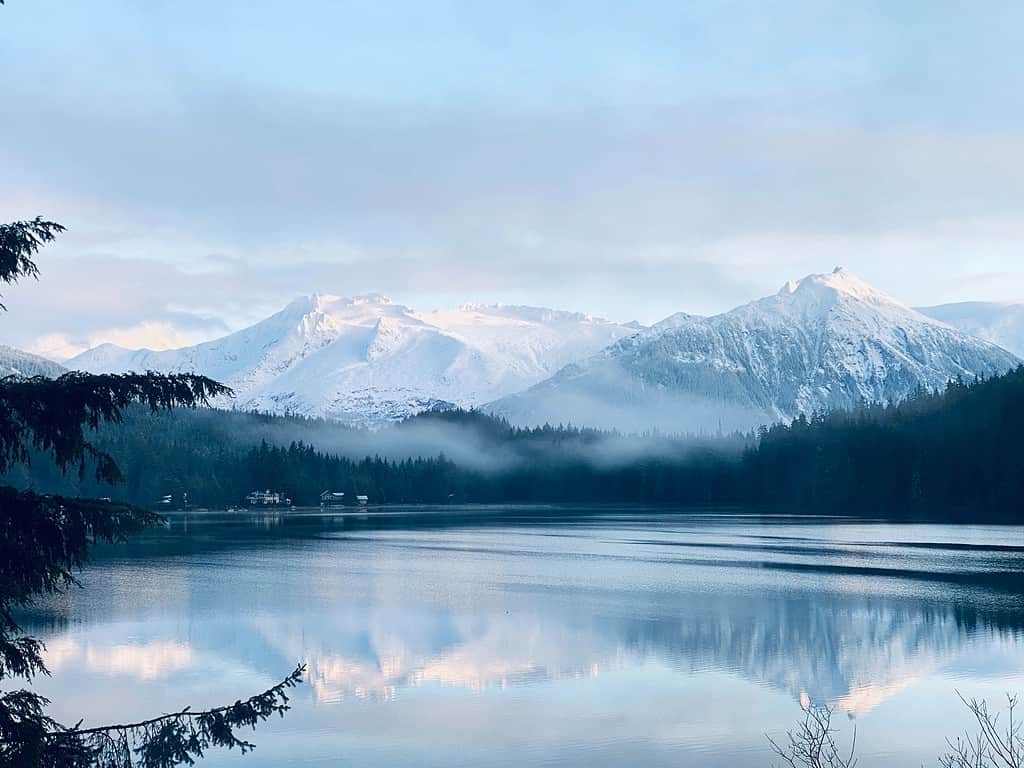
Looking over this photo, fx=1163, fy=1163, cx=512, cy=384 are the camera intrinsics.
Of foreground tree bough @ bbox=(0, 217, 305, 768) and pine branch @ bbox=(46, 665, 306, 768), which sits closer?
foreground tree bough @ bbox=(0, 217, 305, 768)

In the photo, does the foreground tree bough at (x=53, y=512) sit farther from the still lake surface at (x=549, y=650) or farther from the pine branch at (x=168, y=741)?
the still lake surface at (x=549, y=650)

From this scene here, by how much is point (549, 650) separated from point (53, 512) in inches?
1365

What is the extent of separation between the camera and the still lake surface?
31734 mm

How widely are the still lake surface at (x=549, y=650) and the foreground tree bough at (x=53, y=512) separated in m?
14.6

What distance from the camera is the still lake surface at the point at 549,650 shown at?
31.7 meters

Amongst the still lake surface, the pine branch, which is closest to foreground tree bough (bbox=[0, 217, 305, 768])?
the pine branch

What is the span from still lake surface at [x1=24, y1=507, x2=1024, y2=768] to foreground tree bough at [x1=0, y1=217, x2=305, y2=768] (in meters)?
14.6

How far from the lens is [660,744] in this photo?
101ft

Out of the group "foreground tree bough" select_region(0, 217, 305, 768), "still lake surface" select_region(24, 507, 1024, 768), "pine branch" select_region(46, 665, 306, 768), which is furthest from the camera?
"still lake surface" select_region(24, 507, 1024, 768)

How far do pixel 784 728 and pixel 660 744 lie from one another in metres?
Result: 4.15

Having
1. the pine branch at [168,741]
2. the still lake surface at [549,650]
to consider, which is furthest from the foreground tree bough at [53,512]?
the still lake surface at [549,650]

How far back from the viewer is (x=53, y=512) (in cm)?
1318

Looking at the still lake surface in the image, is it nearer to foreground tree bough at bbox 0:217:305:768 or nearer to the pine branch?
the pine branch

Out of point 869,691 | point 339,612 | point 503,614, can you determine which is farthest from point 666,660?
point 339,612
